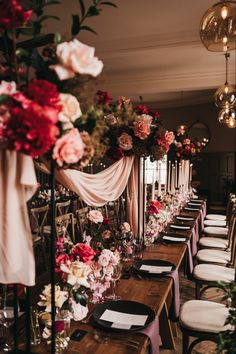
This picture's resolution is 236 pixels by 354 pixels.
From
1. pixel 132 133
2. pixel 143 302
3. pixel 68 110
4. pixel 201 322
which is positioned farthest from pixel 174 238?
pixel 68 110

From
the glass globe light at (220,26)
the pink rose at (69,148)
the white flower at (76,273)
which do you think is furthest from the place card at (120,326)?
the glass globe light at (220,26)

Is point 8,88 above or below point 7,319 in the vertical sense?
above

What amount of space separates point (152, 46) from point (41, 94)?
509 cm

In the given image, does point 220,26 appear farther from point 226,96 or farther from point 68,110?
point 226,96

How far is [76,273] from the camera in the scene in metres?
1.71

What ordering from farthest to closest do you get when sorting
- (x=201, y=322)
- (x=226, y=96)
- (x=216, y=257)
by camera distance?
(x=226, y=96), (x=216, y=257), (x=201, y=322)

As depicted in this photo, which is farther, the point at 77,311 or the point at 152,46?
the point at 152,46

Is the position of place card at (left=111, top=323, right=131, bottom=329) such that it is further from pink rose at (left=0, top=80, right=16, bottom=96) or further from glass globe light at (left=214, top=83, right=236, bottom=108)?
glass globe light at (left=214, top=83, right=236, bottom=108)

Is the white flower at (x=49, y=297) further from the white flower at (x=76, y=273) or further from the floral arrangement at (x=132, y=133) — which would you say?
the floral arrangement at (x=132, y=133)

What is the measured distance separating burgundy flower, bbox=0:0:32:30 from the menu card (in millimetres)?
1470

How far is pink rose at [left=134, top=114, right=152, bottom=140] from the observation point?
115 inches

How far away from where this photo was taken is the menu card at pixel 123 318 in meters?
1.87

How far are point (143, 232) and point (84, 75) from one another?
244cm

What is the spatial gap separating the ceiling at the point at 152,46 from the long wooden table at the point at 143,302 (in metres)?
3.01
